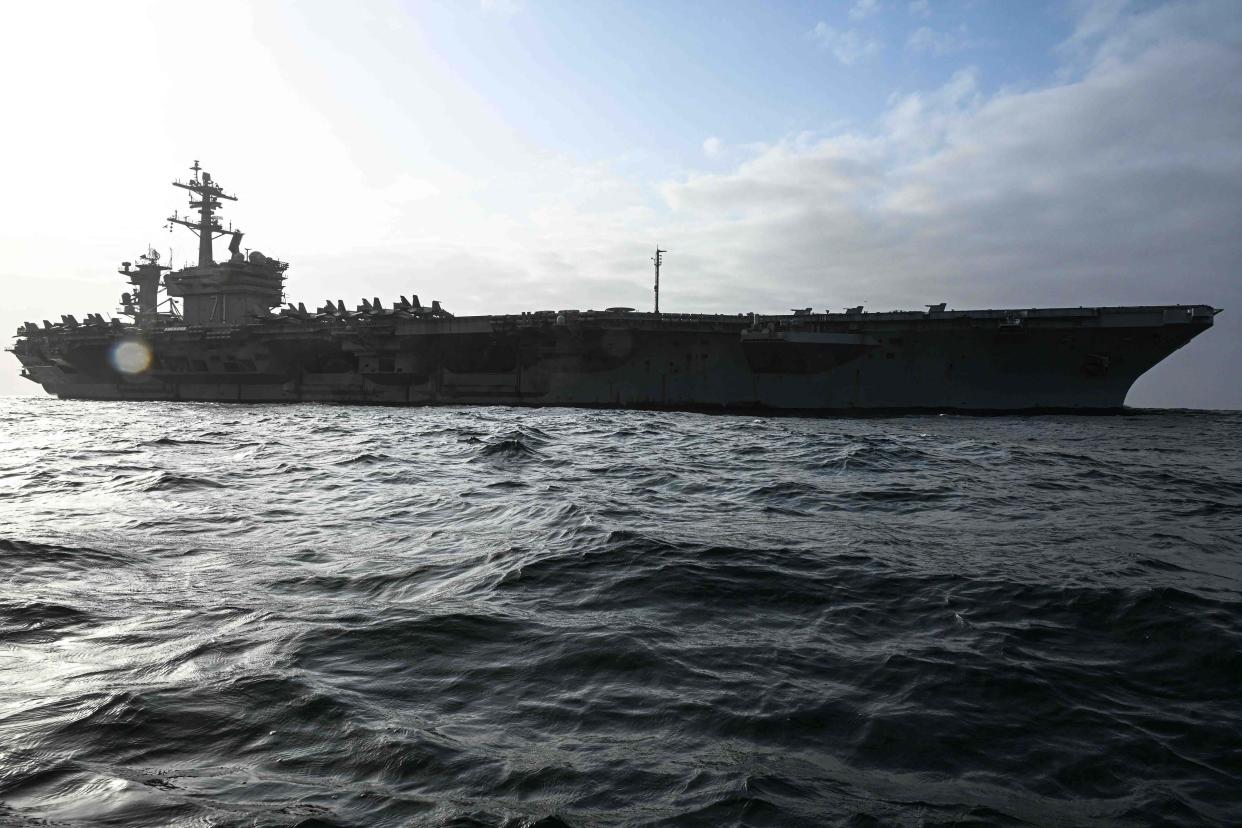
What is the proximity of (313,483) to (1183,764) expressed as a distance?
10.00 m

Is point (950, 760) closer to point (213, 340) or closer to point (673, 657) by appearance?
point (673, 657)

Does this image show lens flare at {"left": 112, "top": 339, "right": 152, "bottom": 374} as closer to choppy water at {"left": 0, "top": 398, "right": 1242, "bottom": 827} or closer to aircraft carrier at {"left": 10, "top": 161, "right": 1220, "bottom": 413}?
aircraft carrier at {"left": 10, "top": 161, "right": 1220, "bottom": 413}

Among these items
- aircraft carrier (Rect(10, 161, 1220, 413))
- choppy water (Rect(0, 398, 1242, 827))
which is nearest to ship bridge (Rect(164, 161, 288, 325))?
aircraft carrier (Rect(10, 161, 1220, 413))

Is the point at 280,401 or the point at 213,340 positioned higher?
the point at 213,340

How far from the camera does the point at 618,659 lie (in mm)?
3947

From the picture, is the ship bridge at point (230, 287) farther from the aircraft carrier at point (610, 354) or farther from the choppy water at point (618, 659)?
the choppy water at point (618, 659)

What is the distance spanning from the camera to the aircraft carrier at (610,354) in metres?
25.5

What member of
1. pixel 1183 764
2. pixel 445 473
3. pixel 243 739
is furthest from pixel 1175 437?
pixel 243 739

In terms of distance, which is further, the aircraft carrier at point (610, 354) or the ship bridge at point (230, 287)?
the ship bridge at point (230, 287)

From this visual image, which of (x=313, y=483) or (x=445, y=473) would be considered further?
(x=445, y=473)

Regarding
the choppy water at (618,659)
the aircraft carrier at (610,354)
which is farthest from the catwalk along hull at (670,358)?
the choppy water at (618,659)

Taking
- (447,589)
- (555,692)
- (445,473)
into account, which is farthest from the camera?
(445,473)

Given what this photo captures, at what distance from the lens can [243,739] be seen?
2979 millimetres

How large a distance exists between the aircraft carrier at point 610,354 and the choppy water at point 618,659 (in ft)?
59.8
